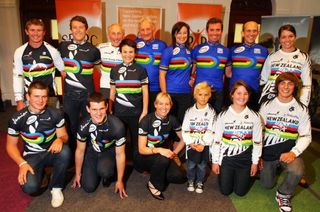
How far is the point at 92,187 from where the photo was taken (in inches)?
95.7

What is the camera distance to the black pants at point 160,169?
235cm

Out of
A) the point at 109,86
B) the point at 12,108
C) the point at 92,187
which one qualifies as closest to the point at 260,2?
the point at 109,86

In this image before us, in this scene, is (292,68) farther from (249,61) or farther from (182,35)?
(182,35)

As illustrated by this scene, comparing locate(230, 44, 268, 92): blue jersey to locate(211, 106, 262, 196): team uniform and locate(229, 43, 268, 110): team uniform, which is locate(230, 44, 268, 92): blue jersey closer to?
locate(229, 43, 268, 110): team uniform

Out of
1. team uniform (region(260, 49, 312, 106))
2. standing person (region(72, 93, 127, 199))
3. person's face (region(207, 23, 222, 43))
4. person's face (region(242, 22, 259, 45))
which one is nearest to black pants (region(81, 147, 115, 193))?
standing person (region(72, 93, 127, 199))

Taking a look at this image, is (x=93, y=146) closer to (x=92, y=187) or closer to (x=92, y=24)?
(x=92, y=187)

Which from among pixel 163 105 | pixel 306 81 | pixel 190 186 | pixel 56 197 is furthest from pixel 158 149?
pixel 306 81

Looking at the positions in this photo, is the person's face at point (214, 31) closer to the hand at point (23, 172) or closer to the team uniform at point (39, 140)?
the team uniform at point (39, 140)

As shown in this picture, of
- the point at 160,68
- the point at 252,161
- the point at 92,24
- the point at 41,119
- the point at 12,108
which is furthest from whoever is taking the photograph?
the point at 12,108

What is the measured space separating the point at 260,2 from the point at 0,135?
532 centimetres

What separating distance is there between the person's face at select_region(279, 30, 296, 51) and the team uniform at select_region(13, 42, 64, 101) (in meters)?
2.25

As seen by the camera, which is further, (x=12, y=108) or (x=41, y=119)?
(x=12, y=108)

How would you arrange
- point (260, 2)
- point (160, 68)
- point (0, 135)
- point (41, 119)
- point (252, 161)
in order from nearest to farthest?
1. point (41, 119)
2. point (252, 161)
3. point (160, 68)
4. point (0, 135)
5. point (260, 2)

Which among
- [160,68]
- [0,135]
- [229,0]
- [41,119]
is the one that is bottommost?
[0,135]
